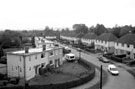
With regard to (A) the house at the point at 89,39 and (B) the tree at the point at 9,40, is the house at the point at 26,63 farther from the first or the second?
(A) the house at the point at 89,39

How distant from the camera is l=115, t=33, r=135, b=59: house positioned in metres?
44.3

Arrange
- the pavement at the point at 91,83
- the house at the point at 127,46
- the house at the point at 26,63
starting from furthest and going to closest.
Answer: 1. the house at the point at 127,46
2. the house at the point at 26,63
3. the pavement at the point at 91,83

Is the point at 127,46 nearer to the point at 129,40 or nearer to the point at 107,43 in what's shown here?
the point at 129,40

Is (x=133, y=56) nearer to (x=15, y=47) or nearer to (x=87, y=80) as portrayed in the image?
(x=87, y=80)

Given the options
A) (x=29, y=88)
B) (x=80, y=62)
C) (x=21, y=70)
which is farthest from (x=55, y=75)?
(x=80, y=62)

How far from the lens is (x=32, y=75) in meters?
30.3

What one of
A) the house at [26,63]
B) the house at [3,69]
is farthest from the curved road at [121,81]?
the house at [3,69]

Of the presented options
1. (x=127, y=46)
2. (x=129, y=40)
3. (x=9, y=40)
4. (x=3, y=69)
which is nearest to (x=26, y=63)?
(x=3, y=69)

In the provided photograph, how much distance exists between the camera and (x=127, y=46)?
152 feet

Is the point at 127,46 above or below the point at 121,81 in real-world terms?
above

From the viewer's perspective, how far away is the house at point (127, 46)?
4430 centimetres

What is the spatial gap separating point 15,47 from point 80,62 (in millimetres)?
33612

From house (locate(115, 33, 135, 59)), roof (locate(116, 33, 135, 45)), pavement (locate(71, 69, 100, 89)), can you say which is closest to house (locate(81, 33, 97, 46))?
house (locate(115, 33, 135, 59))

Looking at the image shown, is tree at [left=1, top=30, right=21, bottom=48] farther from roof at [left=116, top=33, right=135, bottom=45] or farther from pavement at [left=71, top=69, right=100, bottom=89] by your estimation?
pavement at [left=71, top=69, right=100, bottom=89]
